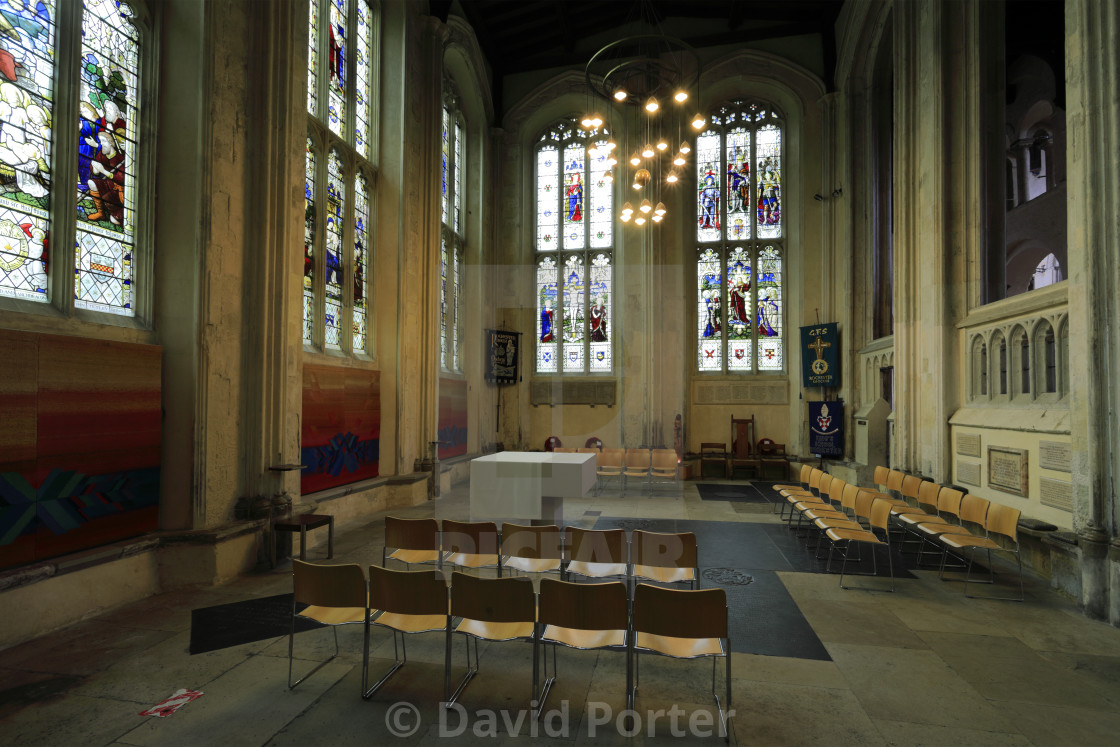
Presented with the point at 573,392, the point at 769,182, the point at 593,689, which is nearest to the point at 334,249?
the point at 593,689

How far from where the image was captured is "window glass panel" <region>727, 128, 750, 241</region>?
13656 mm

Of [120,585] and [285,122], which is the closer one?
[120,585]

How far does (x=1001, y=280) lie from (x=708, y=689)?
735cm

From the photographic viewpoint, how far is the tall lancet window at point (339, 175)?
7.62 meters

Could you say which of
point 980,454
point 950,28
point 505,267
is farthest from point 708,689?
point 505,267

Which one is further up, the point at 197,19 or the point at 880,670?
the point at 197,19

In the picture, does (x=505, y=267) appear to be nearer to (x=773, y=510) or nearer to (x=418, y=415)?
(x=418, y=415)

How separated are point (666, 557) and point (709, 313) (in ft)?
33.3

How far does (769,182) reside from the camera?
44.7 feet

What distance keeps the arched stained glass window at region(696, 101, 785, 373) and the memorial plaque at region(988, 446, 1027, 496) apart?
6.92 meters

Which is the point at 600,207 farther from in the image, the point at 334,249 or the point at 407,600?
the point at 407,600

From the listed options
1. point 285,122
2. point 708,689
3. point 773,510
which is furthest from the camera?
point 773,510

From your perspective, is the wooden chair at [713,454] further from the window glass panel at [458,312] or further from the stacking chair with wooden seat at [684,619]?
the stacking chair with wooden seat at [684,619]

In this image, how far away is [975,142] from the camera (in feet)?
24.7
